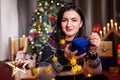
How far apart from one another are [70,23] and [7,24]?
326cm

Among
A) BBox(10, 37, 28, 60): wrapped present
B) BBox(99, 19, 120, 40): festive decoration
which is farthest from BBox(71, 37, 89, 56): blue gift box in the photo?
BBox(10, 37, 28, 60): wrapped present

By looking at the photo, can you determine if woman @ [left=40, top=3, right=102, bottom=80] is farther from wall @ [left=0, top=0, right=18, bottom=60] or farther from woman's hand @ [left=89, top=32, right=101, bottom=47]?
wall @ [left=0, top=0, right=18, bottom=60]

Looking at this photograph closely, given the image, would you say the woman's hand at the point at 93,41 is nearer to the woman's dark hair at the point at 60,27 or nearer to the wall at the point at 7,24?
the woman's dark hair at the point at 60,27

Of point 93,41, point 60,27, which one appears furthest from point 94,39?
point 60,27

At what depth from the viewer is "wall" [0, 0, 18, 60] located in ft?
12.4

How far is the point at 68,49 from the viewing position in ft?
2.39

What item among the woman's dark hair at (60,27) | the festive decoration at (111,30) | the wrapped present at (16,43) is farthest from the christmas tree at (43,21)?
the woman's dark hair at (60,27)

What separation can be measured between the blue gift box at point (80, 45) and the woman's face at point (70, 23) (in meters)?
0.05

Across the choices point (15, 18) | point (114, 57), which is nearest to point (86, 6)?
point (114, 57)

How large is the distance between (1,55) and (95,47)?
10.9 feet

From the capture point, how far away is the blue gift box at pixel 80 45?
0.70 metres

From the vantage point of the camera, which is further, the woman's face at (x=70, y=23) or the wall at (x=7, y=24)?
the wall at (x=7, y=24)

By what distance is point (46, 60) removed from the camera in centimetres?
76

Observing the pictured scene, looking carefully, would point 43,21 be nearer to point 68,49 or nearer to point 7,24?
point 7,24
